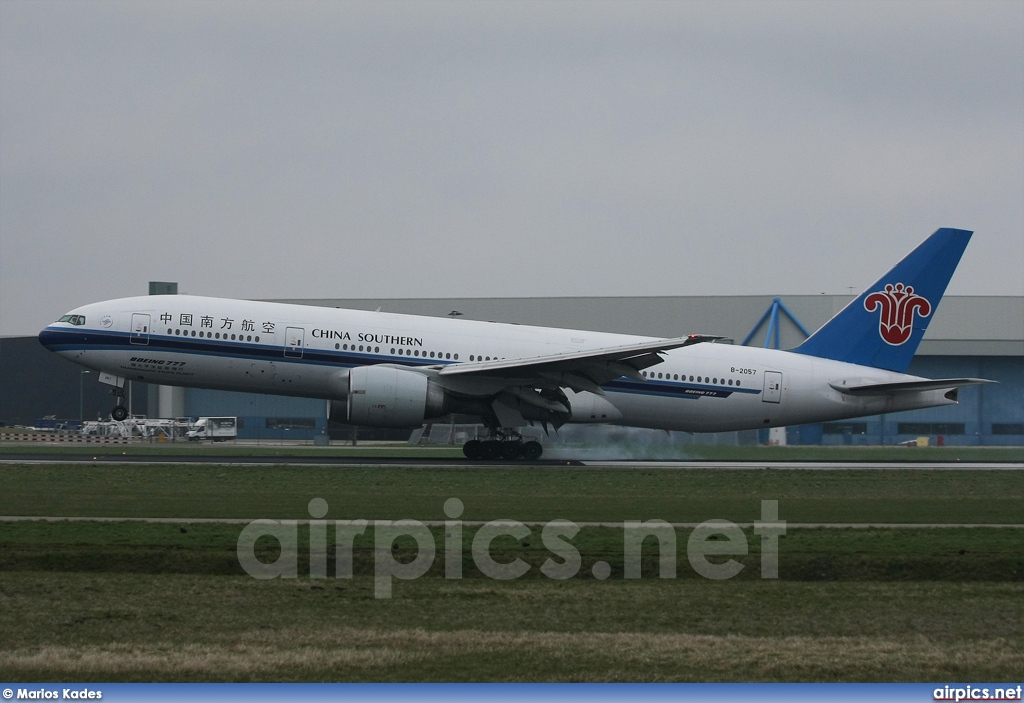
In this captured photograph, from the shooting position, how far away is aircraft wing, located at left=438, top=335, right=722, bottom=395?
99.9 feet

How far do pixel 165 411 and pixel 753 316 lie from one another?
33.8m

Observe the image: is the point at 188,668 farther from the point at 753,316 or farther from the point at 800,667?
the point at 753,316

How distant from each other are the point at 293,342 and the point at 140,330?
13.8ft

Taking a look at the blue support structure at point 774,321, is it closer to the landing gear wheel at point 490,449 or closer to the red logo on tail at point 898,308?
the red logo on tail at point 898,308

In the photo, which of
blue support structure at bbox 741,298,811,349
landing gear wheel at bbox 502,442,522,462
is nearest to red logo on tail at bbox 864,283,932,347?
landing gear wheel at bbox 502,442,522,462

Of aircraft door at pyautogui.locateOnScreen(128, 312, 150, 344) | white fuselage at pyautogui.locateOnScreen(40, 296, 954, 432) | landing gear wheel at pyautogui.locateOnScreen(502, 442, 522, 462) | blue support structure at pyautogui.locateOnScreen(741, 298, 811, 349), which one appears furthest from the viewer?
blue support structure at pyautogui.locateOnScreen(741, 298, 811, 349)

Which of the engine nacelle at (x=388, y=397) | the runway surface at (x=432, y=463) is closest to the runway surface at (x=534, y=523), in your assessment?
the runway surface at (x=432, y=463)

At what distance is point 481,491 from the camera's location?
76.6ft

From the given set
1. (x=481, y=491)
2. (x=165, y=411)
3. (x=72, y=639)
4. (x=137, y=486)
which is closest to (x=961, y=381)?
(x=481, y=491)

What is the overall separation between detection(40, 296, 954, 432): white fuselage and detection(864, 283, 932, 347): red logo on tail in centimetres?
129

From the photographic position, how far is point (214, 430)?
5956cm

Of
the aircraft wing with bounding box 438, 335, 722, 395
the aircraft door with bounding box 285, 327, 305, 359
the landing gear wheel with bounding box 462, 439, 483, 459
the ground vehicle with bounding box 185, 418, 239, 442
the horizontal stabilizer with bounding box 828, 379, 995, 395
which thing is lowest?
the ground vehicle with bounding box 185, 418, 239, 442

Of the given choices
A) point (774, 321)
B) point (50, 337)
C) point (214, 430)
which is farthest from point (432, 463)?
point (774, 321)

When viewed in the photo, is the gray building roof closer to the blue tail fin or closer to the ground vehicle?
the ground vehicle
